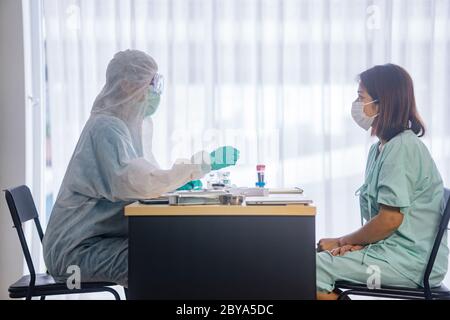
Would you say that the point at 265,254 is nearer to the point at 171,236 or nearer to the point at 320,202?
the point at 171,236

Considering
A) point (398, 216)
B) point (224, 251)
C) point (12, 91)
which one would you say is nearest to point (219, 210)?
point (224, 251)

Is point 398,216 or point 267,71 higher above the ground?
point 267,71

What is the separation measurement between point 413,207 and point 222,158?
594 mm

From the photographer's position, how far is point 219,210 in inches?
54.1

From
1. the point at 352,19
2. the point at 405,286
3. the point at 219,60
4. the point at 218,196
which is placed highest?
the point at 352,19

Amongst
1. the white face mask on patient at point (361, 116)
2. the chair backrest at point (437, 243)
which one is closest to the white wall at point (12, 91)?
the white face mask on patient at point (361, 116)

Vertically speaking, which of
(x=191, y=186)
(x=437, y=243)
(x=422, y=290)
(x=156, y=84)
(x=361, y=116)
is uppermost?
(x=156, y=84)

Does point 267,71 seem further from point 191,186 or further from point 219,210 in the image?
point 219,210

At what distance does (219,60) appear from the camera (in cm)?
233

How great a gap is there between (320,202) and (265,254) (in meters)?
1.02

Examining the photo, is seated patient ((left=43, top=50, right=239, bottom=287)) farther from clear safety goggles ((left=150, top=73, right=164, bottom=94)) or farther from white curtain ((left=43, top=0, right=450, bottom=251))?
white curtain ((left=43, top=0, right=450, bottom=251))

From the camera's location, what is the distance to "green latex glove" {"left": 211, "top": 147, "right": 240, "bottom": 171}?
5.33 feet
